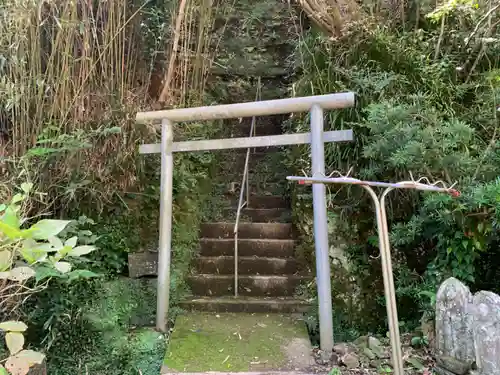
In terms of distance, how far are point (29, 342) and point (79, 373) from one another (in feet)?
1.30

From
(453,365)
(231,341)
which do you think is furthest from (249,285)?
(453,365)

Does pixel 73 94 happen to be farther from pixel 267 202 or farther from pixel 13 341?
pixel 267 202

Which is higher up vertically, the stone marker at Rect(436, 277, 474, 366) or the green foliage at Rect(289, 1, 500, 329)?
the green foliage at Rect(289, 1, 500, 329)

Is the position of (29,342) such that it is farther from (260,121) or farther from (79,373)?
(260,121)

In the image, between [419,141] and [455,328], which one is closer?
[455,328]

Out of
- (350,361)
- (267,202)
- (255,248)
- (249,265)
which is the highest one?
(267,202)

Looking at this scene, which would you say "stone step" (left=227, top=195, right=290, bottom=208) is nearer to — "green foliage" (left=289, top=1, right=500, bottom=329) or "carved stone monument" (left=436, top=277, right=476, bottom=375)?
"green foliage" (left=289, top=1, right=500, bottom=329)

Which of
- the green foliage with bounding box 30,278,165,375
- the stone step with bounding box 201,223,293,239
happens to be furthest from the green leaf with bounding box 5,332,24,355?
the stone step with bounding box 201,223,293,239

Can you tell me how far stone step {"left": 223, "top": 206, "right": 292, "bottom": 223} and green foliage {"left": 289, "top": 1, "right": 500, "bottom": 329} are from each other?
1.26 feet

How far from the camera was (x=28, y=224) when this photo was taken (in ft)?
9.98

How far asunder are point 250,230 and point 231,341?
1514 millimetres

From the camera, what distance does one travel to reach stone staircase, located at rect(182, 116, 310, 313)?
3437 millimetres

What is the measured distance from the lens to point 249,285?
3.67 meters

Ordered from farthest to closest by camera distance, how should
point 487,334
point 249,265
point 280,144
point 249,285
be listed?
1. point 249,265
2. point 249,285
3. point 280,144
4. point 487,334
